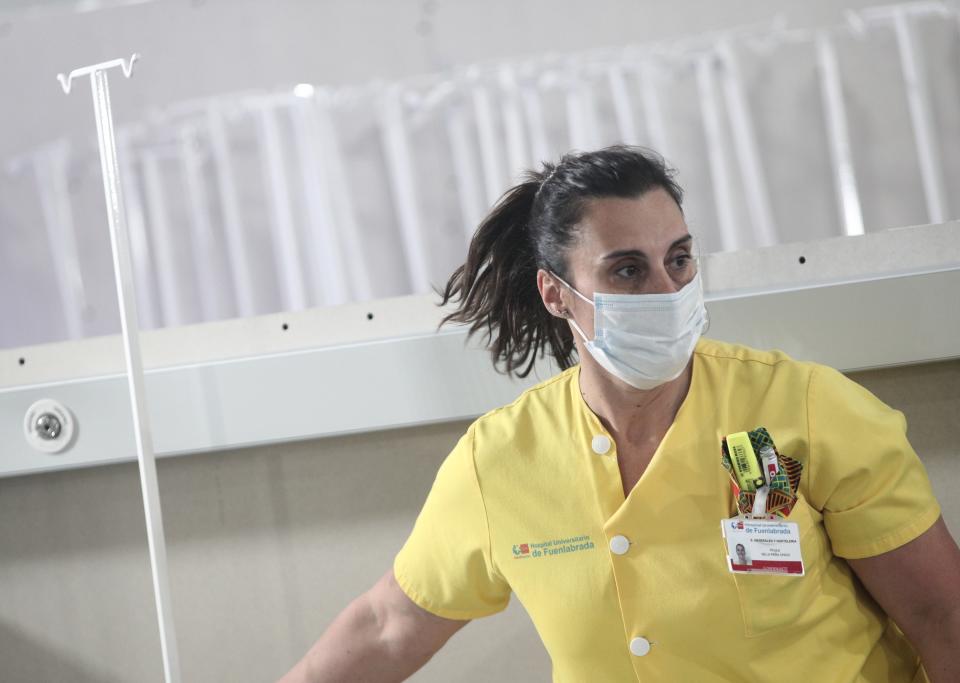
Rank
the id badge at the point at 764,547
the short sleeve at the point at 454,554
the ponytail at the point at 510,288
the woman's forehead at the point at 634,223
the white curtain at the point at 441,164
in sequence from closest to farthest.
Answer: the id badge at the point at 764,547, the woman's forehead at the point at 634,223, the short sleeve at the point at 454,554, the ponytail at the point at 510,288, the white curtain at the point at 441,164

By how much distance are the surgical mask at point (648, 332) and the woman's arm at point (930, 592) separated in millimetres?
329

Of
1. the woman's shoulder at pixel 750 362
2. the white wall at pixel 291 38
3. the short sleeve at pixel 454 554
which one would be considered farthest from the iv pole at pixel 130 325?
the white wall at pixel 291 38

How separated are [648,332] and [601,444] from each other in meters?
0.16

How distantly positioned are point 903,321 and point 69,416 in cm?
145

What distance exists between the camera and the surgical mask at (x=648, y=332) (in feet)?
3.87

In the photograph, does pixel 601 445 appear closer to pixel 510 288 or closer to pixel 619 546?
pixel 619 546

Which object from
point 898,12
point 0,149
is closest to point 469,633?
point 898,12

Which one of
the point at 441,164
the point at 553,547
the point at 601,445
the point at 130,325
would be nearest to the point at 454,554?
the point at 553,547

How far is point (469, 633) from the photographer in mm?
1771

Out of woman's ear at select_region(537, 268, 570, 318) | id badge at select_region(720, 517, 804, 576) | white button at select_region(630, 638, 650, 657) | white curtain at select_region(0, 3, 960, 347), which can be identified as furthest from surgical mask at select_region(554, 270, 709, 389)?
white curtain at select_region(0, 3, 960, 347)

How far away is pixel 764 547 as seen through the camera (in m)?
1.09

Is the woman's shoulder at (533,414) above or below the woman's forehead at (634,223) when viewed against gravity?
below

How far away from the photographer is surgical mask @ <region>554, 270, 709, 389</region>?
1.18m

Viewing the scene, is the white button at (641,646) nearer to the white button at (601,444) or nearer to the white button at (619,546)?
the white button at (619,546)
